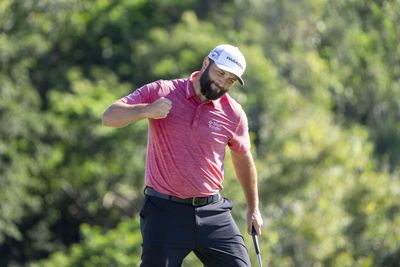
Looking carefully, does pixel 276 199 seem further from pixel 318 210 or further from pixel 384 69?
pixel 384 69

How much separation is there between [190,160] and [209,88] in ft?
1.48

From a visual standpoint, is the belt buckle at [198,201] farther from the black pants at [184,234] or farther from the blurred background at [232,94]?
the blurred background at [232,94]

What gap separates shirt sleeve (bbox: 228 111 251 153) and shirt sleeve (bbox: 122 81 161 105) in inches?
23.2

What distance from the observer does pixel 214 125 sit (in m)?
6.59

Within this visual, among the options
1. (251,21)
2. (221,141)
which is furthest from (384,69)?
(221,141)

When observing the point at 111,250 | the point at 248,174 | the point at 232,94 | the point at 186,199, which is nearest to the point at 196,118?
the point at 186,199

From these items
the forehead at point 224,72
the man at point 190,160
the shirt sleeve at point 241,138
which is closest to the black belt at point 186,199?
the man at point 190,160

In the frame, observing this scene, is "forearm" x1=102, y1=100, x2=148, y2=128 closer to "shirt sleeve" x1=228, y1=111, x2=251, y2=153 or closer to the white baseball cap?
the white baseball cap

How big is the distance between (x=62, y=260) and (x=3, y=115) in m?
7.13

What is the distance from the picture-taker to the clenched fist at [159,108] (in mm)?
6270

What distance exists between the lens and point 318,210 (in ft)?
84.7

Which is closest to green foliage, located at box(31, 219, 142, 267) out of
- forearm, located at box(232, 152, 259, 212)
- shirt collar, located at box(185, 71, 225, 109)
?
forearm, located at box(232, 152, 259, 212)

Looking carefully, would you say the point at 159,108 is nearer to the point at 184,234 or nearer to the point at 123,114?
the point at 123,114

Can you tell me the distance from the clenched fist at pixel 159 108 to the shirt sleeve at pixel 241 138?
633mm
